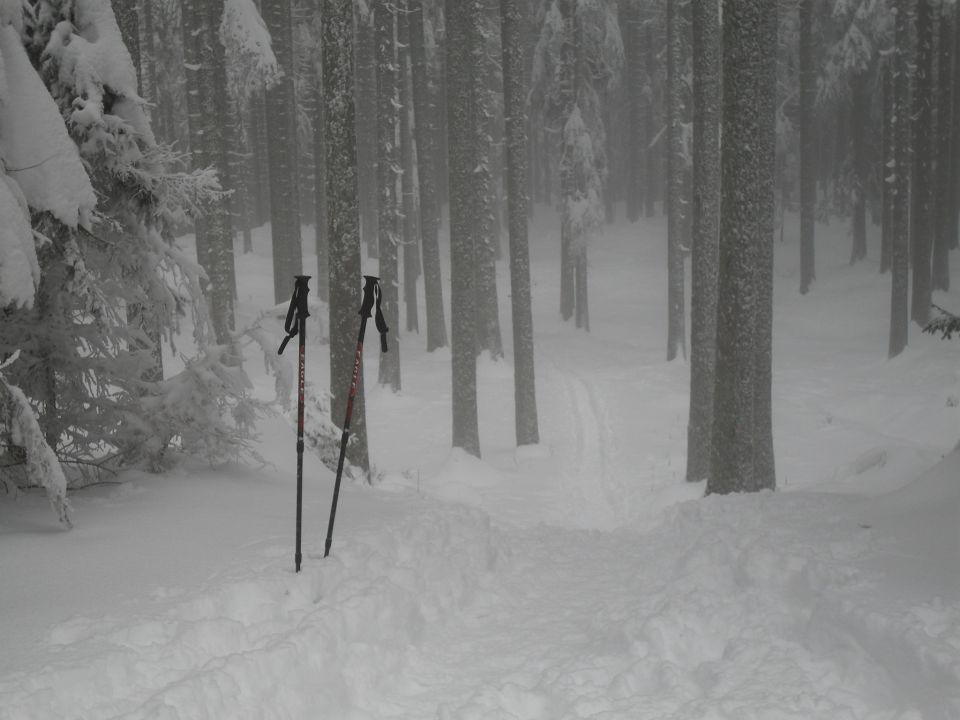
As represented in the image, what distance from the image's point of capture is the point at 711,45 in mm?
14109

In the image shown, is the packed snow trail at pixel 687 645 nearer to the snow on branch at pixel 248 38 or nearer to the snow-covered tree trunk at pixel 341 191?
the snow-covered tree trunk at pixel 341 191

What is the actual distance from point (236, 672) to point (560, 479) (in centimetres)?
1091

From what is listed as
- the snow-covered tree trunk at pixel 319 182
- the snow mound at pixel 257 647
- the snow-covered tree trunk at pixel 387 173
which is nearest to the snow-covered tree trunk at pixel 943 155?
the snow-covered tree trunk at pixel 387 173

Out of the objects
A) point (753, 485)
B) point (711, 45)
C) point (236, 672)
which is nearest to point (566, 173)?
point (711, 45)

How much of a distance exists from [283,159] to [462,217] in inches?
418

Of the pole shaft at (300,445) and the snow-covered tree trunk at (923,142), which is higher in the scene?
the snow-covered tree trunk at (923,142)

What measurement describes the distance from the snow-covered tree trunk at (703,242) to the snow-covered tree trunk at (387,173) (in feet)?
28.2

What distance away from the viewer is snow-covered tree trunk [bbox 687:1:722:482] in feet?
44.6

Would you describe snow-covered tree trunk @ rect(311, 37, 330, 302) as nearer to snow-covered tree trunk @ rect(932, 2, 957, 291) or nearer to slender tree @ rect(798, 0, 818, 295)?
slender tree @ rect(798, 0, 818, 295)

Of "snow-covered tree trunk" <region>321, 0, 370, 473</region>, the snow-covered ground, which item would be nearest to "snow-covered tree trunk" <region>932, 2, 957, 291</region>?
the snow-covered ground

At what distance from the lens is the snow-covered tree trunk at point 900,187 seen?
75.9 ft

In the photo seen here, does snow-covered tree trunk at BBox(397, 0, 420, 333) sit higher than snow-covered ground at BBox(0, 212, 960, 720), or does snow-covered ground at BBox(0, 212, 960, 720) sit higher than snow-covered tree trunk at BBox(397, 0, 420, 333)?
snow-covered tree trunk at BBox(397, 0, 420, 333)

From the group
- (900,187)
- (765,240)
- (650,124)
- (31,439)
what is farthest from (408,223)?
(650,124)

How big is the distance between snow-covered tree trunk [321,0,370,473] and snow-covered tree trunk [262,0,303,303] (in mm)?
12014
